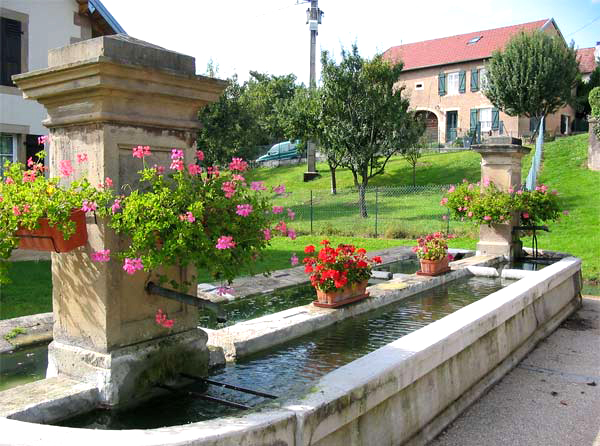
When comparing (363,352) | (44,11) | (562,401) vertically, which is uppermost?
(44,11)

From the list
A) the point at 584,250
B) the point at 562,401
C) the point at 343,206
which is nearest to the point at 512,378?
the point at 562,401

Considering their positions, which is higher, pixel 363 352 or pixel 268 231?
pixel 268 231

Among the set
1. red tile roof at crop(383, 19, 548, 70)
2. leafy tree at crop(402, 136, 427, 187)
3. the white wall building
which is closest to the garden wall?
the white wall building

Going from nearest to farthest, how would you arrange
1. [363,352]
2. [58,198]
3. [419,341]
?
1. [58,198]
2. [419,341]
3. [363,352]

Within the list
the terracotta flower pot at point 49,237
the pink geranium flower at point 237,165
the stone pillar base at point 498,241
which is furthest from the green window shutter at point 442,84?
the terracotta flower pot at point 49,237

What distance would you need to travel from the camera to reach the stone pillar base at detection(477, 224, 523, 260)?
1036 centimetres

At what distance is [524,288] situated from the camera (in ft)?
21.0

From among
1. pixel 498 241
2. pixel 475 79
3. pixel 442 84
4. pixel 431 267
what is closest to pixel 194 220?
pixel 431 267

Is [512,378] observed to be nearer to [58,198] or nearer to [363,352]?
[363,352]

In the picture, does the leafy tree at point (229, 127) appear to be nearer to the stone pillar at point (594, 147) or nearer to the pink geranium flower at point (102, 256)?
the stone pillar at point (594, 147)

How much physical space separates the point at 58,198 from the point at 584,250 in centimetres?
1332

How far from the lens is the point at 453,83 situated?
41.0m

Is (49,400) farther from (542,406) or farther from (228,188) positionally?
(542,406)

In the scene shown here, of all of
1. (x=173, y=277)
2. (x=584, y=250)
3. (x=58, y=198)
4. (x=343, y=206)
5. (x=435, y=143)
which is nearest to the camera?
(x=58, y=198)
